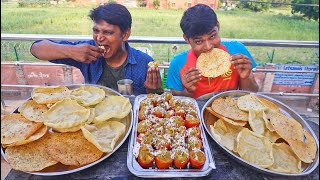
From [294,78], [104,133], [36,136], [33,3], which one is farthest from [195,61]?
[294,78]

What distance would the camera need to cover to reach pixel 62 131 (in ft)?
5.12

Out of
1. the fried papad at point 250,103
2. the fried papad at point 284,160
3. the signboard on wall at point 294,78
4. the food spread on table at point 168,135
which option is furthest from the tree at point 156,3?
the signboard on wall at point 294,78

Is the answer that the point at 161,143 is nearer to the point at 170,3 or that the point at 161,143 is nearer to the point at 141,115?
the point at 141,115

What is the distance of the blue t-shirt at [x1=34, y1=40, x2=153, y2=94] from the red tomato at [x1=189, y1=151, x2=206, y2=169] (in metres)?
1.13

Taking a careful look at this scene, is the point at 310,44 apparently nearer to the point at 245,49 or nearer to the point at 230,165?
the point at 245,49

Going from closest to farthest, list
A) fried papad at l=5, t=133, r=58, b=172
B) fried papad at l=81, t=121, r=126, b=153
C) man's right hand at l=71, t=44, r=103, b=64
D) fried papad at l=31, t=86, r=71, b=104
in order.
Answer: fried papad at l=5, t=133, r=58, b=172, fried papad at l=81, t=121, r=126, b=153, fried papad at l=31, t=86, r=71, b=104, man's right hand at l=71, t=44, r=103, b=64

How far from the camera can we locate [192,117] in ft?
5.71

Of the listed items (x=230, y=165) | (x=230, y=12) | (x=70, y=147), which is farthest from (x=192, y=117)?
(x=230, y=12)

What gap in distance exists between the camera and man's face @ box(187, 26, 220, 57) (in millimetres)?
2215

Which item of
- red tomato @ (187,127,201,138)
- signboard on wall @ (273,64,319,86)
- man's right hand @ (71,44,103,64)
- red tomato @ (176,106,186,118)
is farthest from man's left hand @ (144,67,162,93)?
signboard on wall @ (273,64,319,86)

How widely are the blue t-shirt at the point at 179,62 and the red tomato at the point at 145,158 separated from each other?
3.54 ft

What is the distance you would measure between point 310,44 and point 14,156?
2.81 meters

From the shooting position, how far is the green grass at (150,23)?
233cm

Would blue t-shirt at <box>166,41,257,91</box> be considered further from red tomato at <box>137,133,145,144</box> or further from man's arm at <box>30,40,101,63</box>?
red tomato at <box>137,133,145,144</box>
